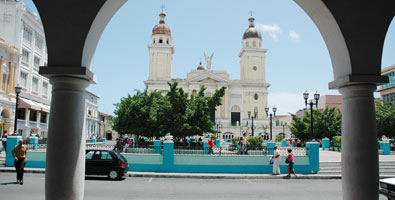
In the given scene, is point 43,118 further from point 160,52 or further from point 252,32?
point 252,32

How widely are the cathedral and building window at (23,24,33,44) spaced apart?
36.8 m

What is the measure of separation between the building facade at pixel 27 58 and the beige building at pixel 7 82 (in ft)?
1.87

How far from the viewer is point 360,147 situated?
4961 millimetres

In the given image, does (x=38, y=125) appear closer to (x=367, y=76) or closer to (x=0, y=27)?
(x=0, y=27)

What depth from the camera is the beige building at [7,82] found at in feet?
103

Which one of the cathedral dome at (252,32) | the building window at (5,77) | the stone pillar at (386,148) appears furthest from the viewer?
the cathedral dome at (252,32)

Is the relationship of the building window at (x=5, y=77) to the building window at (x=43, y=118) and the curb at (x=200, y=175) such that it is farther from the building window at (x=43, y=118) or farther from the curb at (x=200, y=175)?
the curb at (x=200, y=175)

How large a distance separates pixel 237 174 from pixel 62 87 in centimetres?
1220

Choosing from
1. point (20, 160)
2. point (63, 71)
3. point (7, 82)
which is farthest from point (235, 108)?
point (63, 71)

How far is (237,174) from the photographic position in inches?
620

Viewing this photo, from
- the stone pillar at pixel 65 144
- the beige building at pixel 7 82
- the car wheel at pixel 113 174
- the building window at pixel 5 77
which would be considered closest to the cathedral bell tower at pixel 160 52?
the beige building at pixel 7 82

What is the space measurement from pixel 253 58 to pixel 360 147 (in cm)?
7215

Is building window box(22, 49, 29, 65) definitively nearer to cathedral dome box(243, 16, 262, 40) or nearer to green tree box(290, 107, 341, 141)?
green tree box(290, 107, 341, 141)

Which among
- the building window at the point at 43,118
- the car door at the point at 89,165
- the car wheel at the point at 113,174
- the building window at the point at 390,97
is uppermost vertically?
the building window at the point at 390,97
